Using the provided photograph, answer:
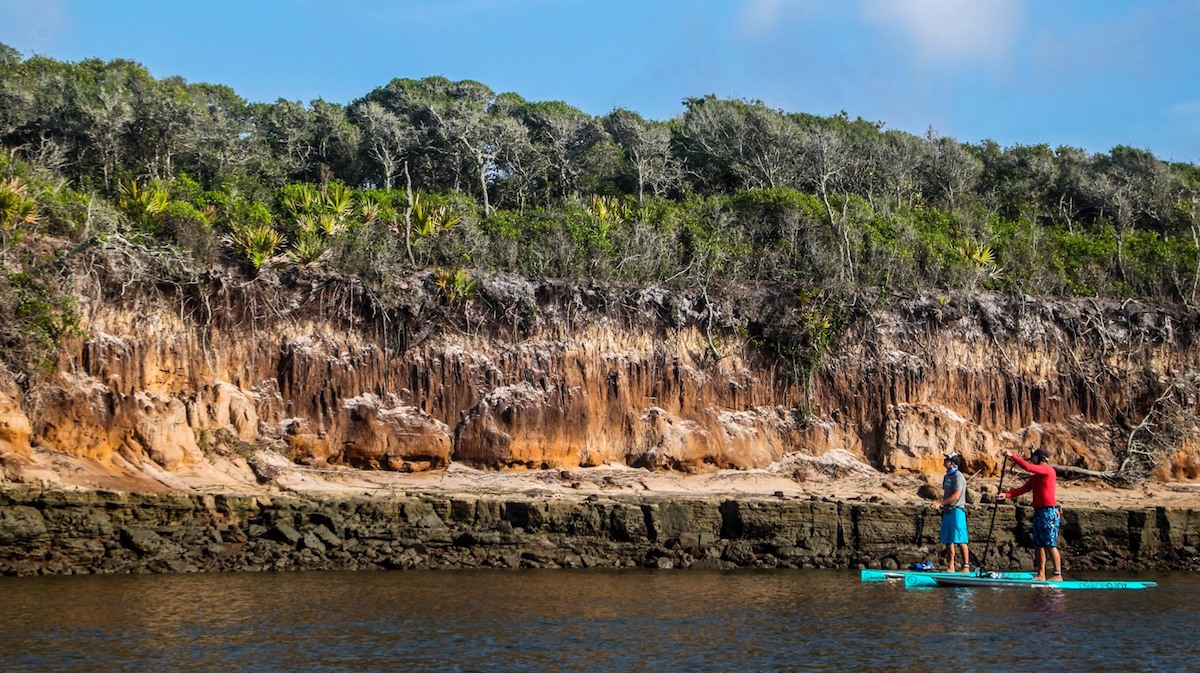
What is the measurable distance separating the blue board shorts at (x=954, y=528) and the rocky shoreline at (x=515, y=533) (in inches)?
101

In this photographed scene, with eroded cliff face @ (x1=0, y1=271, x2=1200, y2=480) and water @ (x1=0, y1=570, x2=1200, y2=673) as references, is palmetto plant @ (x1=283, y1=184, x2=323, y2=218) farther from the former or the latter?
water @ (x1=0, y1=570, x2=1200, y2=673)

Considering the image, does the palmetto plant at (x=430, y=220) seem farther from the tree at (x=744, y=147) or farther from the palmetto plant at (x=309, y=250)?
the tree at (x=744, y=147)

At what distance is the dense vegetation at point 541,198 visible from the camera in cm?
2322

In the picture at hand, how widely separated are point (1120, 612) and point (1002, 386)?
11181 mm

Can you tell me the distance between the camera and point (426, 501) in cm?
2005

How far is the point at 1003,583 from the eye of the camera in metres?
17.2

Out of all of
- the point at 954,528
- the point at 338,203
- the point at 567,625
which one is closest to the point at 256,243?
the point at 338,203

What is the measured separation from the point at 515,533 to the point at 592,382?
16.2 ft

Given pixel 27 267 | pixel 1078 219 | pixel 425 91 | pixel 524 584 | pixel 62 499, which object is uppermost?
pixel 425 91

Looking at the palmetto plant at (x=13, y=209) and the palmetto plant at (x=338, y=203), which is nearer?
the palmetto plant at (x=13, y=209)

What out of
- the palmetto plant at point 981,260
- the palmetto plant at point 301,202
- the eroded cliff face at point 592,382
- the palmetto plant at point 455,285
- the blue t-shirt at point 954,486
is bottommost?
the blue t-shirt at point 954,486

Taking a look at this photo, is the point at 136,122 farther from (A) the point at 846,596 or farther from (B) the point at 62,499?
(A) the point at 846,596

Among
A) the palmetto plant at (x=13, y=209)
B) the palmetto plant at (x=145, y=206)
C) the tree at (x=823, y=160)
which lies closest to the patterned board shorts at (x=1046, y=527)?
the tree at (x=823, y=160)

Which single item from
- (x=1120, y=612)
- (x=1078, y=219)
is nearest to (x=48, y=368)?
(x=1120, y=612)
